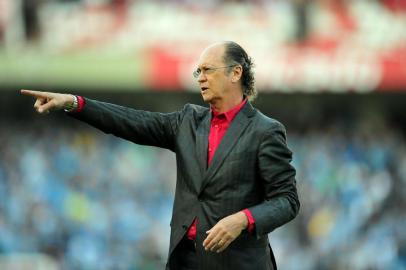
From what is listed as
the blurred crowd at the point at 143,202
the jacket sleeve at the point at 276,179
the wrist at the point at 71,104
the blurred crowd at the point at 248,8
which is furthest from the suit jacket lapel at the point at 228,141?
the blurred crowd at the point at 248,8

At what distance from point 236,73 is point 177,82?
9.86 m

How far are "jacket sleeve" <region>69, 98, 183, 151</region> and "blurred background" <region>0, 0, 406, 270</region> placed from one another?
28.4 ft

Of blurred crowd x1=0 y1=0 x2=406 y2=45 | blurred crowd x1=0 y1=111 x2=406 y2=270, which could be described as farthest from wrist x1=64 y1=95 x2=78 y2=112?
blurred crowd x1=0 y1=0 x2=406 y2=45

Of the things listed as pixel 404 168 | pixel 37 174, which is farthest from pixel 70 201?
pixel 404 168

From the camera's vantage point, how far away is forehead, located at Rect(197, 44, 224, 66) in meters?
4.61

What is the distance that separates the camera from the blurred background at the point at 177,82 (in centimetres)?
1356

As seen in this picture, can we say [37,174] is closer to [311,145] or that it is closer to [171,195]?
[171,195]

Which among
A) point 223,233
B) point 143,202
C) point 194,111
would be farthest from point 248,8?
point 223,233

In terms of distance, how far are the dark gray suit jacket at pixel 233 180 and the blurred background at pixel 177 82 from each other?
875 cm

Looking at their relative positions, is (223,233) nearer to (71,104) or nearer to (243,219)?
(243,219)

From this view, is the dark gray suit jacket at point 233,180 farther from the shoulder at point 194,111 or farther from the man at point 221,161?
the shoulder at point 194,111

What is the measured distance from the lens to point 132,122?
469 centimetres

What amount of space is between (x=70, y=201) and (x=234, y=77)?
946 centimetres

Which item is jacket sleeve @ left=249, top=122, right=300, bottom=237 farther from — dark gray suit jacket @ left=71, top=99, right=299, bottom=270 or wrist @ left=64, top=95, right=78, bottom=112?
wrist @ left=64, top=95, right=78, bottom=112
